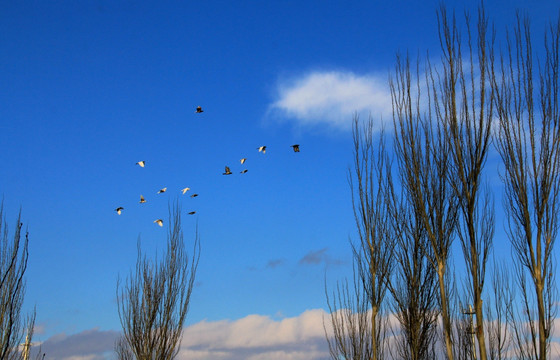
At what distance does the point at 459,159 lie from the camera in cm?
827

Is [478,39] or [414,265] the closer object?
[478,39]

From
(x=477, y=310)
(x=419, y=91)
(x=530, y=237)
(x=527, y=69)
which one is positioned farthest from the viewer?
(x=419, y=91)

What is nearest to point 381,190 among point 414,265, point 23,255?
point 414,265

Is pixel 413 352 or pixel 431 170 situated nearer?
pixel 431 170

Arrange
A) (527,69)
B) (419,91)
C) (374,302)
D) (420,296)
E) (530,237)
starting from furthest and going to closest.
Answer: (420,296) → (374,302) → (419,91) → (527,69) → (530,237)

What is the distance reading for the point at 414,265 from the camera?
11.9 m

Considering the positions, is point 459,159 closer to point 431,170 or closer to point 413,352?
point 431,170

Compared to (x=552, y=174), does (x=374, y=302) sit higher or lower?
lower

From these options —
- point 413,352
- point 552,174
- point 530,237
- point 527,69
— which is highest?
point 527,69

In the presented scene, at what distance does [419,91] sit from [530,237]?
130 inches

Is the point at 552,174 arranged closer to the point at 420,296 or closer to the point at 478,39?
the point at 478,39

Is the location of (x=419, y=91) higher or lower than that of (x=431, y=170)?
higher

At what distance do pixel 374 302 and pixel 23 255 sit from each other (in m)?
6.92

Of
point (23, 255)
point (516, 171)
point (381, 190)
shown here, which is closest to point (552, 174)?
point (516, 171)
